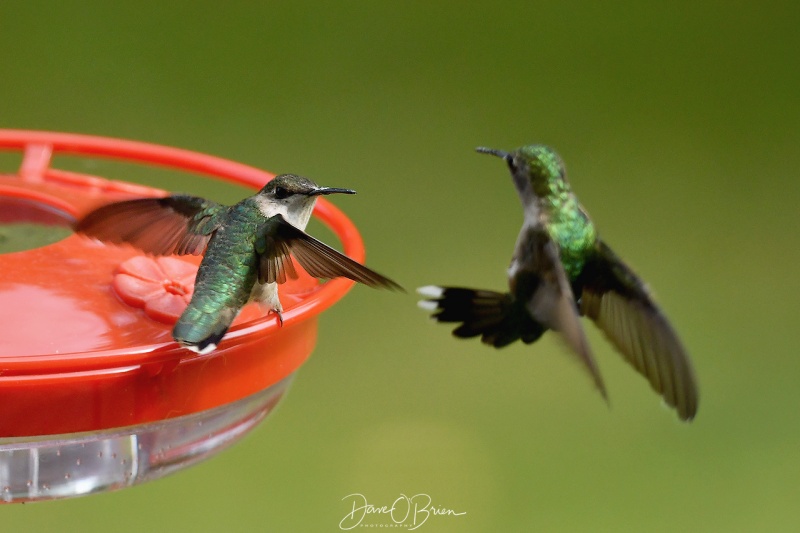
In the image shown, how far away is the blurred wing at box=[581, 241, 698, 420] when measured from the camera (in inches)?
86.9

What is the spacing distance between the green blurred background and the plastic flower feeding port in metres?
2.90

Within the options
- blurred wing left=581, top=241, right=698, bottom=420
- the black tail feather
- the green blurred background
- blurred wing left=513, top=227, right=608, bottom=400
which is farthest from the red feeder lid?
the green blurred background

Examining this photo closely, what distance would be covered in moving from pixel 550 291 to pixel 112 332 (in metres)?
0.80

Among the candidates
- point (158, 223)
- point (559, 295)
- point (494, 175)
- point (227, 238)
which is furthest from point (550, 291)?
point (494, 175)

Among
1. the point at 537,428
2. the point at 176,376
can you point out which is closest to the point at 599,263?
the point at 176,376

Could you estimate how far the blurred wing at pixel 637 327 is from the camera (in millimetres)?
2207

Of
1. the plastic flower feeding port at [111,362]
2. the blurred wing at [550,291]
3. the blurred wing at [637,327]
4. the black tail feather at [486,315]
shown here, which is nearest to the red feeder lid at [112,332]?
the plastic flower feeding port at [111,362]

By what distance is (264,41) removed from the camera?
6020 mm

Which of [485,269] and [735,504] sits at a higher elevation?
[485,269]

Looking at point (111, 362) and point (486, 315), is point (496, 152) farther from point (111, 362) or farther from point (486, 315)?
point (111, 362)

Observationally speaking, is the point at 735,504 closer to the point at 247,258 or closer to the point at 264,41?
the point at 264,41

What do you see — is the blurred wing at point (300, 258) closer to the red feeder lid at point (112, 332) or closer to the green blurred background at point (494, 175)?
the red feeder lid at point (112, 332)

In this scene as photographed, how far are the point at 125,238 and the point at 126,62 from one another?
391 centimetres

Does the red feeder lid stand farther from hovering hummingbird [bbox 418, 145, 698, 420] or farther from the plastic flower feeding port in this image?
hovering hummingbird [bbox 418, 145, 698, 420]
